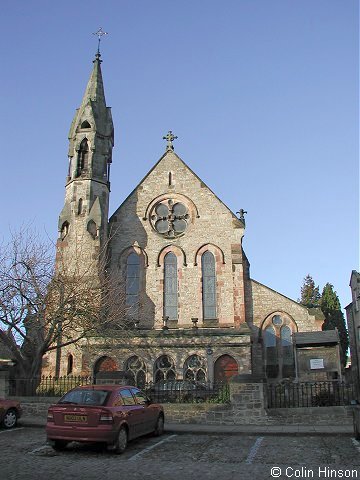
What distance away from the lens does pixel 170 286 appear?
91.2ft

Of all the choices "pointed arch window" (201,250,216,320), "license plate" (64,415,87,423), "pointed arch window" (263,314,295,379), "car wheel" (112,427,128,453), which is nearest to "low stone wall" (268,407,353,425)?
"car wheel" (112,427,128,453)

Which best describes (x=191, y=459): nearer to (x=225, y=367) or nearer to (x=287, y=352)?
(x=225, y=367)

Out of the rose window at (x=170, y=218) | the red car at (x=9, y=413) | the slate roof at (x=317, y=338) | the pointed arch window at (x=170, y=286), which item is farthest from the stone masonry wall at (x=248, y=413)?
the rose window at (x=170, y=218)

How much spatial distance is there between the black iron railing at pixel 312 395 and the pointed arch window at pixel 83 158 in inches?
712

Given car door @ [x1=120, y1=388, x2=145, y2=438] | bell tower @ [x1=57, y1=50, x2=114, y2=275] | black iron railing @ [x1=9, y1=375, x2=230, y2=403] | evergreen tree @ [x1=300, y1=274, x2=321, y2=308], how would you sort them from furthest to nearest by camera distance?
evergreen tree @ [x1=300, y1=274, x2=321, y2=308] → bell tower @ [x1=57, y1=50, x2=114, y2=275] → black iron railing @ [x1=9, y1=375, x2=230, y2=403] → car door @ [x1=120, y1=388, x2=145, y2=438]

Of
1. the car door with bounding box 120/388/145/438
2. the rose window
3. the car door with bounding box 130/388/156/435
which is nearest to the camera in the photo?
the car door with bounding box 120/388/145/438

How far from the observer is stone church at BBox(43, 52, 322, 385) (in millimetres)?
25031

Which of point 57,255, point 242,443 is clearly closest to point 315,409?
point 242,443

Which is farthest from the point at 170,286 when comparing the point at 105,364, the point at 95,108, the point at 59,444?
the point at 59,444

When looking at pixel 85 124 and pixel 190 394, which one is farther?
pixel 85 124

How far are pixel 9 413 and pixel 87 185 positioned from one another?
16.3m

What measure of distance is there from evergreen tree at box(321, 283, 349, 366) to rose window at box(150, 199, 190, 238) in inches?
781

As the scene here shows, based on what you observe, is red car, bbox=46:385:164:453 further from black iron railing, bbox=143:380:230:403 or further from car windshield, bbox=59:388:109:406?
black iron railing, bbox=143:380:230:403

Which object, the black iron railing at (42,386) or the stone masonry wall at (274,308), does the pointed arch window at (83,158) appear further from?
the black iron railing at (42,386)
